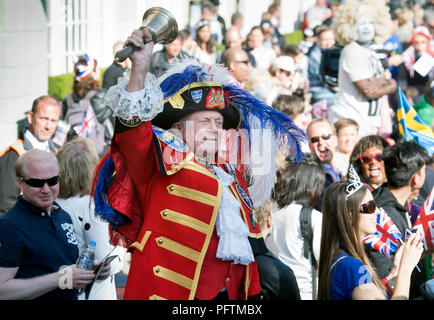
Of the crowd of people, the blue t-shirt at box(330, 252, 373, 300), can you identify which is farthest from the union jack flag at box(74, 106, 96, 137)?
the blue t-shirt at box(330, 252, 373, 300)

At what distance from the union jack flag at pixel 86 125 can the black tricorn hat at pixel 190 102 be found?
3.82 metres

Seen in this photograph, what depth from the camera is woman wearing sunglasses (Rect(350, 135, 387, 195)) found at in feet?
19.0

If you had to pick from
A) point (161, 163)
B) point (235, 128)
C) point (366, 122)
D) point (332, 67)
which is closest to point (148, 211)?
point (161, 163)

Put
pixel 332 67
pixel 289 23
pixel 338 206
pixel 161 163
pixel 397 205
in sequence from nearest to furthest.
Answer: pixel 161 163, pixel 338 206, pixel 397 205, pixel 332 67, pixel 289 23

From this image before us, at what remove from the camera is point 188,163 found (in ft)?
10.9

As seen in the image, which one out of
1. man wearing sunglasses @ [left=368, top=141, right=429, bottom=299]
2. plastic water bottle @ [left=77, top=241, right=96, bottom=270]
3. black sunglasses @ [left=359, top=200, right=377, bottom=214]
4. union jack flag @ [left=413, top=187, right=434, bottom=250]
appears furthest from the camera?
man wearing sunglasses @ [left=368, top=141, right=429, bottom=299]

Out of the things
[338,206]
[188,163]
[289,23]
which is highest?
[188,163]

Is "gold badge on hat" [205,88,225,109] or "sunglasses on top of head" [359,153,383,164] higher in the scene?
"gold badge on hat" [205,88,225,109]

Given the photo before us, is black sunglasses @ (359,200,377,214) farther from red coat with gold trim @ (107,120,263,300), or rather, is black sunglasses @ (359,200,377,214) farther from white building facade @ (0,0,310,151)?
white building facade @ (0,0,310,151)

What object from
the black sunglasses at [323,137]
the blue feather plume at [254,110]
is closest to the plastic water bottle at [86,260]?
the blue feather plume at [254,110]

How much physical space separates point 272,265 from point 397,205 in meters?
1.44

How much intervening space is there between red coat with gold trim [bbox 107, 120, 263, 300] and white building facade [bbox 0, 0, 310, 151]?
13.4 feet

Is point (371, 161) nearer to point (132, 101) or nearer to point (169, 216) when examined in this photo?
point (169, 216)
